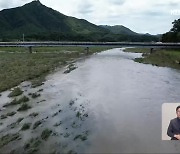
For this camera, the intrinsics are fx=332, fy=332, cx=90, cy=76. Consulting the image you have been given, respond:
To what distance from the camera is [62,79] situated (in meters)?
43.4

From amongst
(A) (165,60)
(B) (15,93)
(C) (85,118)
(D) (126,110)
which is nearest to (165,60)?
(A) (165,60)

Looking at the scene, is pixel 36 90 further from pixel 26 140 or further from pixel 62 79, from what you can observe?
pixel 26 140

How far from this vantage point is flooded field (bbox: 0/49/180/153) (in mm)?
17141

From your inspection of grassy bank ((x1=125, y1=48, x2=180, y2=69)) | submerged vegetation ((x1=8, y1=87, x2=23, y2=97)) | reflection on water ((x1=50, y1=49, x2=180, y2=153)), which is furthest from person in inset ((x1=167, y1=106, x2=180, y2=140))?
grassy bank ((x1=125, y1=48, x2=180, y2=69))

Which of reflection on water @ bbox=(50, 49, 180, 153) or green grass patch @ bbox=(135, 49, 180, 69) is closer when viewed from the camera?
reflection on water @ bbox=(50, 49, 180, 153)

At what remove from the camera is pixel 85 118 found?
899 inches

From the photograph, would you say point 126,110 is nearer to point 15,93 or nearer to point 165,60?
point 15,93

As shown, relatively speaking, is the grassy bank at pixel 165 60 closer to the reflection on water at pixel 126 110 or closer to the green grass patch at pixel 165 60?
the green grass patch at pixel 165 60

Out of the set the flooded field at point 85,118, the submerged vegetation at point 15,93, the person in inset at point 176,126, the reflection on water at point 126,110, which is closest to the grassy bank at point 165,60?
the reflection on water at point 126,110

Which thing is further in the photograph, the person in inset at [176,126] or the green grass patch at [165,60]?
A: the green grass patch at [165,60]

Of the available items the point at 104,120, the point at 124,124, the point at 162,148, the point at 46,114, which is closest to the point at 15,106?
the point at 46,114

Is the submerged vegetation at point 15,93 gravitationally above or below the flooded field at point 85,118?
below

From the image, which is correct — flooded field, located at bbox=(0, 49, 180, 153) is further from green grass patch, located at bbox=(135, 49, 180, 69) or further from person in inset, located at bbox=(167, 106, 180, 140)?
green grass patch, located at bbox=(135, 49, 180, 69)

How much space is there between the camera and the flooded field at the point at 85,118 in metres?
17.1
